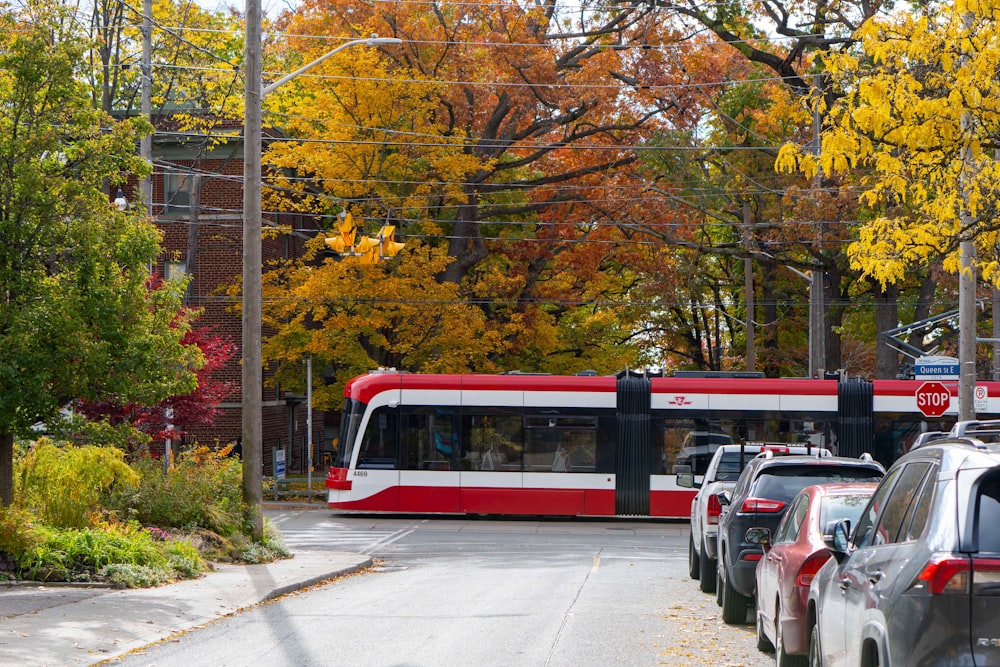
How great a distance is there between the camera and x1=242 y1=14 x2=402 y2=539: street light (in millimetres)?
19234

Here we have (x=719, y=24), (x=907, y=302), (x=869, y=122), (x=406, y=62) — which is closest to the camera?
(x=869, y=122)

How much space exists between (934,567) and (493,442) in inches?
1008

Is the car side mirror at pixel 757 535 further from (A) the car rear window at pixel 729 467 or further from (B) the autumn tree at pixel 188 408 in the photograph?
(B) the autumn tree at pixel 188 408

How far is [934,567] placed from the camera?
5.32 meters

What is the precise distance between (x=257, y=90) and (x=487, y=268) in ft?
76.5

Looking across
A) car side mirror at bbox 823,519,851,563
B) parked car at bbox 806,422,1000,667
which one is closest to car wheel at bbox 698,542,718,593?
car side mirror at bbox 823,519,851,563

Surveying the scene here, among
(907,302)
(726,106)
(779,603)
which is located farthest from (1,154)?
(907,302)

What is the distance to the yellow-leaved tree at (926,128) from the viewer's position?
12.4 metres

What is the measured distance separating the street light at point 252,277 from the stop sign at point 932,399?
11.7 meters

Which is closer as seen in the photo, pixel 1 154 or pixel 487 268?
pixel 1 154

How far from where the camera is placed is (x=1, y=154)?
1545 centimetres

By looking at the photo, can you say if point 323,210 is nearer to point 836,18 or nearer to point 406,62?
point 406,62

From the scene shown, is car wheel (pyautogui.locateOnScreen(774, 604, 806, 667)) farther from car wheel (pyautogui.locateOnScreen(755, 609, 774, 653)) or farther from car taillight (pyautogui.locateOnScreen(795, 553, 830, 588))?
car wheel (pyautogui.locateOnScreen(755, 609, 774, 653))

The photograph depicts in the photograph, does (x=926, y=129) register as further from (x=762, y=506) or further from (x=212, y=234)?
(x=212, y=234)
